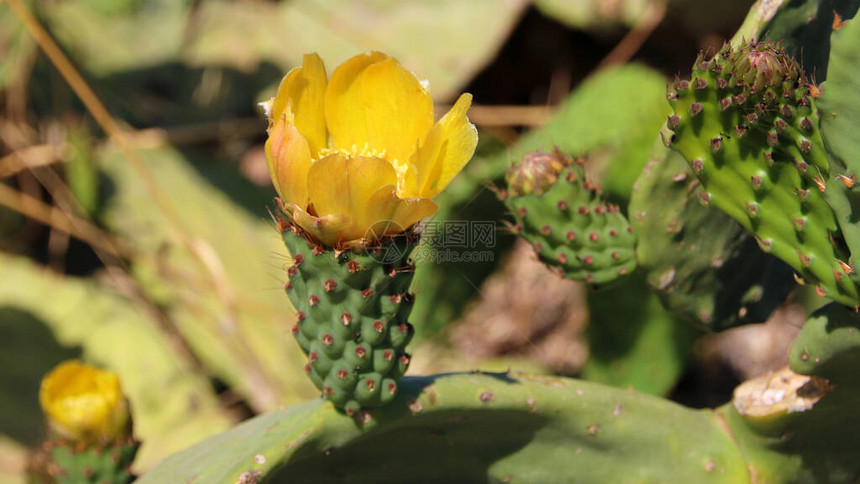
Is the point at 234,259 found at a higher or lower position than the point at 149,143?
lower

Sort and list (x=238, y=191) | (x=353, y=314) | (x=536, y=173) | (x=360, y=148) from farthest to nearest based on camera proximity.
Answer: (x=238, y=191), (x=536, y=173), (x=360, y=148), (x=353, y=314)

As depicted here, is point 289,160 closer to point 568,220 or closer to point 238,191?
point 568,220

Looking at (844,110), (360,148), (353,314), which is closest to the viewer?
(844,110)

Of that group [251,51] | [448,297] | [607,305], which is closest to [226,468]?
[607,305]

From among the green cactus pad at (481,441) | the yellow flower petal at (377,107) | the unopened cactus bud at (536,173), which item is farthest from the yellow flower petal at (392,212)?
the unopened cactus bud at (536,173)

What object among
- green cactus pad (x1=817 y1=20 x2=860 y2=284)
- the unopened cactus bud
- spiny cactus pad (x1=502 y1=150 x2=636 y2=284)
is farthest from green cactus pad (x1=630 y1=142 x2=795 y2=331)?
green cactus pad (x1=817 y1=20 x2=860 y2=284)

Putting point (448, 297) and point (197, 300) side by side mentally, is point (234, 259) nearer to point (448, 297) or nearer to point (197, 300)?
point (197, 300)

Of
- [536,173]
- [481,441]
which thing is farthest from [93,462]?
[536,173]

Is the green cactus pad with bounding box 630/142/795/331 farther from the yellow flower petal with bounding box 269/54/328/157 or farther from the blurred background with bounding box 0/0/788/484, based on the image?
the yellow flower petal with bounding box 269/54/328/157
